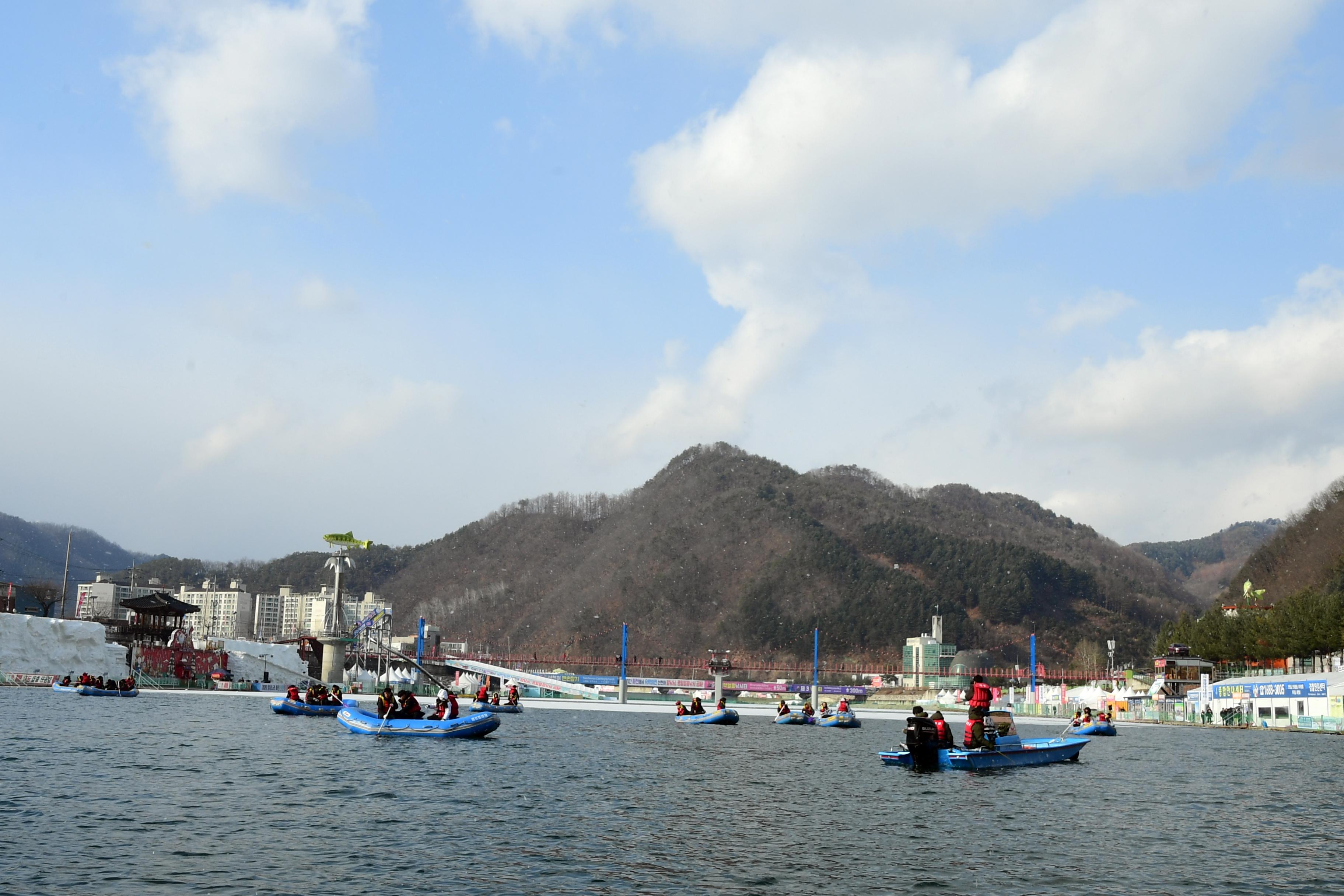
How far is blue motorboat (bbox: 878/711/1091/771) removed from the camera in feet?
136

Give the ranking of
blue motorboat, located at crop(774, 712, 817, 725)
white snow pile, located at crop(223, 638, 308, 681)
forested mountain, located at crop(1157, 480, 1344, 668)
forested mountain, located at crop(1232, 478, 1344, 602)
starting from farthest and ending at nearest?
forested mountain, located at crop(1232, 478, 1344, 602), white snow pile, located at crop(223, 638, 308, 681), forested mountain, located at crop(1157, 480, 1344, 668), blue motorboat, located at crop(774, 712, 817, 725)

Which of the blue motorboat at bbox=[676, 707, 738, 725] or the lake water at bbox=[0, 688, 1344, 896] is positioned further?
the blue motorboat at bbox=[676, 707, 738, 725]

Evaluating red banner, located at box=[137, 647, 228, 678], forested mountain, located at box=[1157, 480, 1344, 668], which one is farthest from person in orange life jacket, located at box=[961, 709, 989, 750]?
red banner, located at box=[137, 647, 228, 678]

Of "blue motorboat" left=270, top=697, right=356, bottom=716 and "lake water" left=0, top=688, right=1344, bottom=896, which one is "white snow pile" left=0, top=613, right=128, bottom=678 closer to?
"blue motorboat" left=270, top=697, right=356, bottom=716

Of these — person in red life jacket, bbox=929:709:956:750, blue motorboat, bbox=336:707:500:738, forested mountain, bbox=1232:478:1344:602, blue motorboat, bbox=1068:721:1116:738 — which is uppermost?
forested mountain, bbox=1232:478:1344:602

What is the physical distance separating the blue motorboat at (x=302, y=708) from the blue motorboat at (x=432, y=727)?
70.1 feet

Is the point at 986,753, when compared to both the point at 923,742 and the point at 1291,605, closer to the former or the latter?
the point at 923,742

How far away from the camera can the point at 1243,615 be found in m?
126

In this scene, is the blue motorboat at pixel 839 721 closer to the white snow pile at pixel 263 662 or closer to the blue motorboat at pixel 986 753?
the blue motorboat at pixel 986 753

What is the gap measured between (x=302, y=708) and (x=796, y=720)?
39310 millimetres

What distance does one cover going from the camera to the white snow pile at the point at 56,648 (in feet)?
385

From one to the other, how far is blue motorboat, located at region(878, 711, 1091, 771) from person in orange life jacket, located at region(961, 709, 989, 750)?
194 mm

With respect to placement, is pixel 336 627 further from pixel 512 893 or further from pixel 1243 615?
pixel 512 893

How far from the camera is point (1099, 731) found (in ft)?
246
